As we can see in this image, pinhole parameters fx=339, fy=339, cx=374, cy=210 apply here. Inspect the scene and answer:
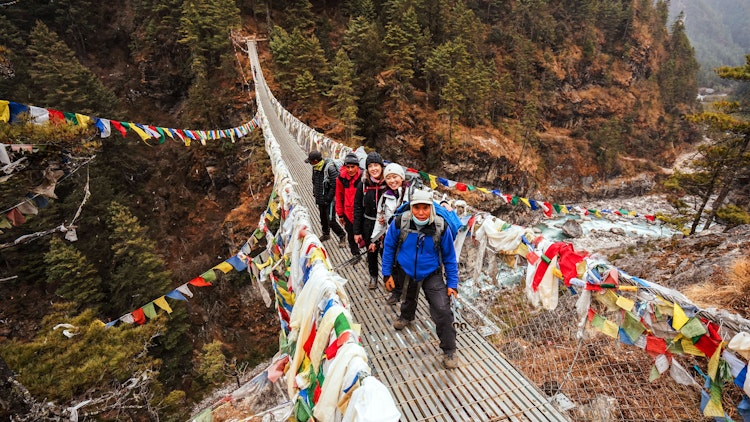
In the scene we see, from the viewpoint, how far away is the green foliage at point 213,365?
674 inches

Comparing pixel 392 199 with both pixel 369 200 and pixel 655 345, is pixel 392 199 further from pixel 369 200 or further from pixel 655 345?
pixel 655 345

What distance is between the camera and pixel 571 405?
3.02 metres

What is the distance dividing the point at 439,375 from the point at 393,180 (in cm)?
204

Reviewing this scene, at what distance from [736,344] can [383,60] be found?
2457cm

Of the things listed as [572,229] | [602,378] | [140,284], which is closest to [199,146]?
[140,284]

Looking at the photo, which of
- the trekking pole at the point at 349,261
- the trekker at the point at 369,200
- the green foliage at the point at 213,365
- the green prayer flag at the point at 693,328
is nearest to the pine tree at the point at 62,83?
the green foliage at the point at 213,365

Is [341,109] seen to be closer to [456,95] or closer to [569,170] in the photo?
[456,95]

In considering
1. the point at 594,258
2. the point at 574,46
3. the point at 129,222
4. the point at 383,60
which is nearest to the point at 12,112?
the point at 594,258

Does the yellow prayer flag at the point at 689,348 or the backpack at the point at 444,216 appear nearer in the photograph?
the yellow prayer flag at the point at 689,348

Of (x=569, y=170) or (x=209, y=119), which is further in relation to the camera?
(x=569, y=170)

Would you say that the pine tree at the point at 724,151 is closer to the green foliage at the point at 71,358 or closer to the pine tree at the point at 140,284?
the green foliage at the point at 71,358

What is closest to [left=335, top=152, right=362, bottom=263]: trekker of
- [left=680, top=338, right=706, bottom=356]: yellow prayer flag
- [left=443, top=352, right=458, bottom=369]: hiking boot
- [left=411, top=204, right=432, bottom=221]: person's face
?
[left=411, top=204, right=432, bottom=221]: person's face

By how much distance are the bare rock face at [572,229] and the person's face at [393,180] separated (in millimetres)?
26720

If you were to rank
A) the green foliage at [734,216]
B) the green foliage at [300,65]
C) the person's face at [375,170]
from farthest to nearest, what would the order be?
the green foliage at [300,65] → the green foliage at [734,216] → the person's face at [375,170]
